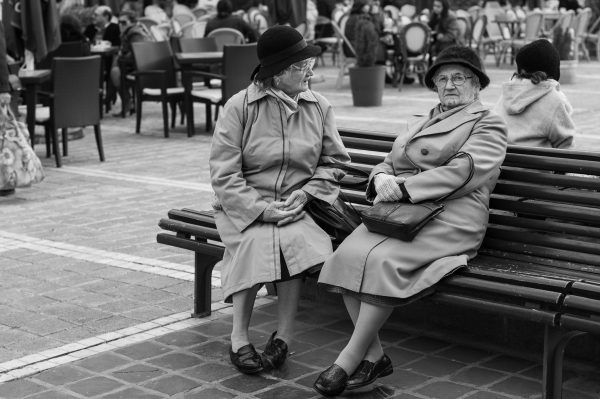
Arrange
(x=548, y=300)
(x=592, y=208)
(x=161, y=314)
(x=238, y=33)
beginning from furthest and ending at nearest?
1. (x=238, y=33)
2. (x=161, y=314)
3. (x=592, y=208)
4. (x=548, y=300)

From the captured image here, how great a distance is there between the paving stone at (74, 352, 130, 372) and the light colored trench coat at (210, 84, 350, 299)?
0.59 meters

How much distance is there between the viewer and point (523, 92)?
19.0ft

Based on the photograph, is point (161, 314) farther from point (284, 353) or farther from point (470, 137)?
point (470, 137)

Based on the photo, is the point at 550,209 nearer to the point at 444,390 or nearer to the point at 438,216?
the point at 438,216

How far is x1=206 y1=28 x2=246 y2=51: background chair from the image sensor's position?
15.6 meters

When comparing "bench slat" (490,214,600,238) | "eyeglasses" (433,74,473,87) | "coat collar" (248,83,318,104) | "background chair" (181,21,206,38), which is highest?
"eyeglasses" (433,74,473,87)

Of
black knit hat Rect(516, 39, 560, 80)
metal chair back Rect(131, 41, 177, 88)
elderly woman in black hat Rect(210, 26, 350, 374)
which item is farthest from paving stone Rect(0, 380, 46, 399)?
metal chair back Rect(131, 41, 177, 88)

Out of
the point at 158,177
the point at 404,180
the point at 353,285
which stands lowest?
the point at 158,177

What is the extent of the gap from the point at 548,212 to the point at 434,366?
2.82 ft

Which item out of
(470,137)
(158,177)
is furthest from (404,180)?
(158,177)

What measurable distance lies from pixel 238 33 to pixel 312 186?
35.2 feet

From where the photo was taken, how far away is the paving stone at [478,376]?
4.60 meters

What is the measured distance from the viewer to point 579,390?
448 centimetres

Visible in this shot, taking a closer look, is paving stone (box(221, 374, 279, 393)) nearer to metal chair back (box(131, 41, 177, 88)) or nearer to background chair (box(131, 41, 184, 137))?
background chair (box(131, 41, 184, 137))
